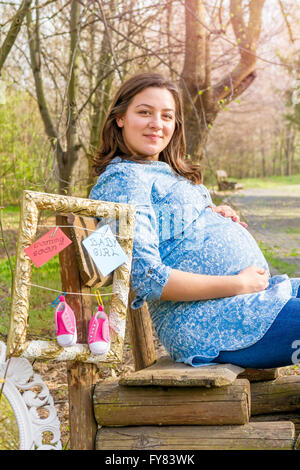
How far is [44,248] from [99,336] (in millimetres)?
Answer: 379

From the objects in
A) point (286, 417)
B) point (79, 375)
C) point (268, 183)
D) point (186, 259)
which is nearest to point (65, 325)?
point (79, 375)

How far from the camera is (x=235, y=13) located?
612 centimetres

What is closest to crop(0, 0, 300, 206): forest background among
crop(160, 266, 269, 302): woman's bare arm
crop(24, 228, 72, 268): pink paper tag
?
crop(24, 228, 72, 268): pink paper tag

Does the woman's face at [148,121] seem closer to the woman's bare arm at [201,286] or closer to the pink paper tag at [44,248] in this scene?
the woman's bare arm at [201,286]

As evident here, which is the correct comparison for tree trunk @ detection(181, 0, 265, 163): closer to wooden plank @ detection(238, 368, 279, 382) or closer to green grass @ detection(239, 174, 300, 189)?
wooden plank @ detection(238, 368, 279, 382)

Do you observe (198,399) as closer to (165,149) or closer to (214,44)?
(165,149)

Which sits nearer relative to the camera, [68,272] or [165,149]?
[68,272]

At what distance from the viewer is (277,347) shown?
2.14m

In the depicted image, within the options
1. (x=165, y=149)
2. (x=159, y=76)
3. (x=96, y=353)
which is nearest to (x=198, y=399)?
(x=96, y=353)

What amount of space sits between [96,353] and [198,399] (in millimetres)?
418

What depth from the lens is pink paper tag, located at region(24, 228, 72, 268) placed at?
1883 mm

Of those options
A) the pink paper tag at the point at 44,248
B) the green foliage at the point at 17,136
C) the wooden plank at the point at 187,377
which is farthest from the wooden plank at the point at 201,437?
the green foliage at the point at 17,136

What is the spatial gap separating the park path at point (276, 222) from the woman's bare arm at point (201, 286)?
2850mm

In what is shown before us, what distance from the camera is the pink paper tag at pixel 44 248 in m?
1.88
